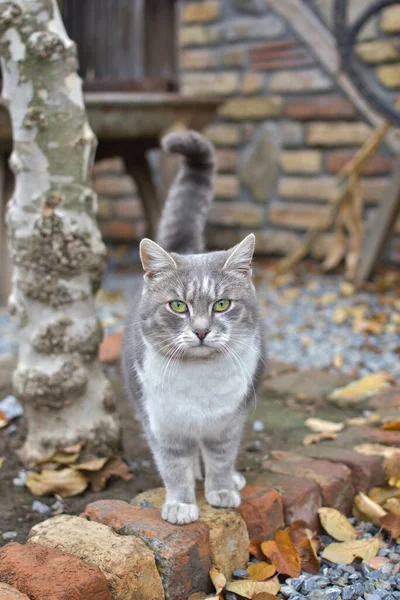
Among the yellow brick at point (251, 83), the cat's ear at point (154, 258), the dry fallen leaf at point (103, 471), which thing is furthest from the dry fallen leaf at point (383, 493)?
the yellow brick at point (251, 83)

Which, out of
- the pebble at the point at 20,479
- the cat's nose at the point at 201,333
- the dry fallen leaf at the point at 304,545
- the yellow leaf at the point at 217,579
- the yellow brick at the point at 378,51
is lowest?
the pebble at the point at 20,479

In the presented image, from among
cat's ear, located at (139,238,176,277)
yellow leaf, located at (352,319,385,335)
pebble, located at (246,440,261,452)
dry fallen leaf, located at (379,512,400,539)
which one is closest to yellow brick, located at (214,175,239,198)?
yellow leaf, located at (352,319,385,335)

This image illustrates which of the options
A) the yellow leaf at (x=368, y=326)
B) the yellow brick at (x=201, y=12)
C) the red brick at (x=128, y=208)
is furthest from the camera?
the red brick at (x=128, y=208)

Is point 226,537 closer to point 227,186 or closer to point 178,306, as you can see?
point 178,306

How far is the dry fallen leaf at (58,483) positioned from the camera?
2.30m

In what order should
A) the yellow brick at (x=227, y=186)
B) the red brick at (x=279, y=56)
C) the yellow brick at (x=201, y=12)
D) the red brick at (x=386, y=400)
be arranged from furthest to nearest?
the yellow brick at (x=227, y=186) → the yellow brick at (x=201, y=12) → the red brick at (x=279, y=56) → the red brick at (x=386, y=400)

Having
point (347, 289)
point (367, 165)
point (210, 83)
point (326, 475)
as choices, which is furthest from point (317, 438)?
point (210, 83)

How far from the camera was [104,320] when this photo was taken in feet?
14.3

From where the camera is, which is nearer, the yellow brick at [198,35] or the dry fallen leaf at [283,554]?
the dry fallen leaf at [283,554]

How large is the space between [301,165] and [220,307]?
11.9ft

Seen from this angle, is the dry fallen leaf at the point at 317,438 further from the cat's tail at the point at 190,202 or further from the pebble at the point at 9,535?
the pebble at the point at 9,535

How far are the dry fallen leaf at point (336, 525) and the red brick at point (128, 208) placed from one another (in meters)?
4.52

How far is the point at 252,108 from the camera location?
5543 mm

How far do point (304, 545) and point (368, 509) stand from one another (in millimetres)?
295
